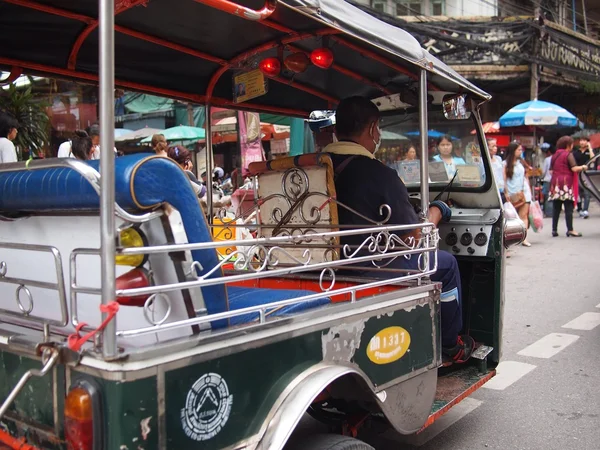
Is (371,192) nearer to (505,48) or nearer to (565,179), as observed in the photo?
(565,179)

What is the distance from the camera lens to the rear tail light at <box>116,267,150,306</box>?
1722 mm

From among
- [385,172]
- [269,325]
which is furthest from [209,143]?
[269,325]

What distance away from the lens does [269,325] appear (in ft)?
6.05

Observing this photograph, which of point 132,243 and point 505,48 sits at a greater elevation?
point 505,48

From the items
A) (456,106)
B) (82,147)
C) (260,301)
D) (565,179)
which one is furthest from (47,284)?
(565,179)

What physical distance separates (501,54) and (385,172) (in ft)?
46.1

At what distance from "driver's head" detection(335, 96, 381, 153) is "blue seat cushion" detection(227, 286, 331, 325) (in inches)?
41.4

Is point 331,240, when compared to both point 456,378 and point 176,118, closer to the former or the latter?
point 456,378

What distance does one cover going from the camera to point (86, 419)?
4.90 ft

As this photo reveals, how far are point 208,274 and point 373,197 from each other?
137cm

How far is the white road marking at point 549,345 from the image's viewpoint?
468 cm

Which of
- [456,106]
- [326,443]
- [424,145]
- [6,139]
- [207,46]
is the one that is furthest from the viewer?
[6,139]

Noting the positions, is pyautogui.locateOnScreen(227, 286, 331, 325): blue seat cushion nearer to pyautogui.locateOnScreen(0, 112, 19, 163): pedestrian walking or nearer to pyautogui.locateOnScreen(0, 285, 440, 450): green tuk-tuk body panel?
pyautogui.locateOnScreen(0, 285, 440, 450): green tuk-tuk body panel

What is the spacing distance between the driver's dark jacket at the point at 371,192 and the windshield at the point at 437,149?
0.75 meters
